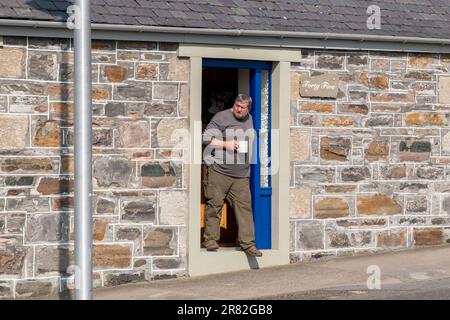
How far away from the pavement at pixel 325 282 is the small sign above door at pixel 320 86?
1.95 meters

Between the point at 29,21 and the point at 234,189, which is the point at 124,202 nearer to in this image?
the point at 234,189

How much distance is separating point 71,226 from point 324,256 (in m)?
3.10

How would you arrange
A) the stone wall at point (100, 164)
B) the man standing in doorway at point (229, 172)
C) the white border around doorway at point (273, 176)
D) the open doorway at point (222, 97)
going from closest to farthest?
the stone wall at point (100, 164), the white border around doorway at point (273, 176), the man standing in doorway at point (229, 172), the open doorway at point (222, 97)

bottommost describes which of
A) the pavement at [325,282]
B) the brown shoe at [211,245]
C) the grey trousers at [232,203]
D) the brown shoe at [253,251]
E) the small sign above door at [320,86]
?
the pavement at [325,282]

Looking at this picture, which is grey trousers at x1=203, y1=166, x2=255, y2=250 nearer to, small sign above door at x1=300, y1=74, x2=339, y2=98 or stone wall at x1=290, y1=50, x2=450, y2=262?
stone wall at x1=290, y1=50, x2=450, y2=262

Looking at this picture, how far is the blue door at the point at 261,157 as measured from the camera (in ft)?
41.3

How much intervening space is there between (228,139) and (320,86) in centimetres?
134

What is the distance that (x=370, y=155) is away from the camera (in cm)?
1283

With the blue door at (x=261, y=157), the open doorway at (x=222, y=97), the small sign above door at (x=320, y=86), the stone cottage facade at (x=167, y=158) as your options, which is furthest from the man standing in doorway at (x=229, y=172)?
the open doorway at (x=222, y=97)

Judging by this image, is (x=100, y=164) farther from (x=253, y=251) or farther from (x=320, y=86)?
(x=320, y=86)

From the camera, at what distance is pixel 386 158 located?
1291 cm

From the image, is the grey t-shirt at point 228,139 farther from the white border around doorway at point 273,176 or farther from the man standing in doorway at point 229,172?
the white border around doorway at point 273,176

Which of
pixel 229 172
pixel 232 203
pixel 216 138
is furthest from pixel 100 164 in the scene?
pixel 232 203

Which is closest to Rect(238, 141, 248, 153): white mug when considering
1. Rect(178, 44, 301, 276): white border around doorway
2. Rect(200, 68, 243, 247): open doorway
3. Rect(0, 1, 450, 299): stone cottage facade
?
Rect(178, 44, 301, 276): white border around doorway
